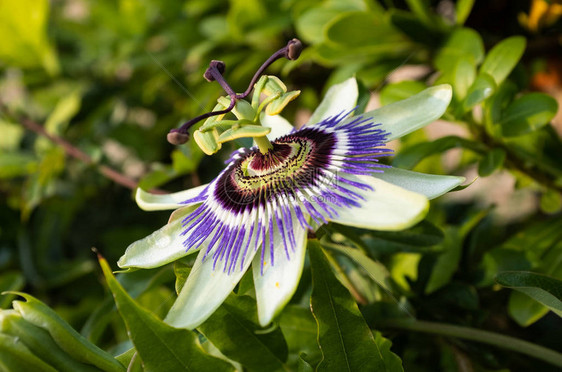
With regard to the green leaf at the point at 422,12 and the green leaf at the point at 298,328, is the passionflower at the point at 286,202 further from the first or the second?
the green leaf at the point at 422,12

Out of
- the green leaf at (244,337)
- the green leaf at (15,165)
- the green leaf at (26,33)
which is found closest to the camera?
the green leaf at (244,337)

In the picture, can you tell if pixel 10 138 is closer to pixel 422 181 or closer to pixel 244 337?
pixel 244 337

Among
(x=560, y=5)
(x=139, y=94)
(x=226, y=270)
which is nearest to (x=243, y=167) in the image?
(x=226, y=270)

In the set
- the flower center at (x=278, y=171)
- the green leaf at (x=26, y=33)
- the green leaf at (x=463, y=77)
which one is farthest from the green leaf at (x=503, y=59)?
the green leaf at (x=26, y=33)

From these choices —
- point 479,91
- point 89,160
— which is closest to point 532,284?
point 479,91

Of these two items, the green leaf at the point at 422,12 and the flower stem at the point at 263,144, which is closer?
the flower stem at the point at 263,144

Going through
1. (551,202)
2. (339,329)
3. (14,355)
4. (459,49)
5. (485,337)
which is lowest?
(551,202)

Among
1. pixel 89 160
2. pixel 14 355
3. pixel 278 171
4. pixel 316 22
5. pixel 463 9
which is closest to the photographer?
pixel 14 355
